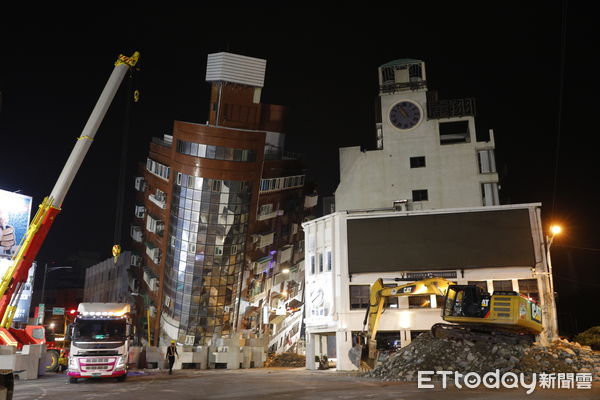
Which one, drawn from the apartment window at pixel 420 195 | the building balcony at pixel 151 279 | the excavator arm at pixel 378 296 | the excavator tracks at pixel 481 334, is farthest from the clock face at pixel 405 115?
the building balcony at pixel 151 279

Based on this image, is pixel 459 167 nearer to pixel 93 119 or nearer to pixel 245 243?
pixel 245 243

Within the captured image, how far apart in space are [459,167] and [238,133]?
23.9 meters

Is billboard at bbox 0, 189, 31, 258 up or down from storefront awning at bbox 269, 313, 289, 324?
up

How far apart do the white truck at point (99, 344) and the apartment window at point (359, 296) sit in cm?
1871

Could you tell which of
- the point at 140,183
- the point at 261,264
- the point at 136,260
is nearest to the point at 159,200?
the point at 140,183

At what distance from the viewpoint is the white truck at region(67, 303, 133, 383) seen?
936 inches

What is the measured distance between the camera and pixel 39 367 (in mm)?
30766

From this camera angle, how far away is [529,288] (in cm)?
3769

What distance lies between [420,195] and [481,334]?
2609 centimetres

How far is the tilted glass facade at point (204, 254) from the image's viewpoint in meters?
58.3

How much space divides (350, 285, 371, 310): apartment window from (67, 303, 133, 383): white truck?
18.7m

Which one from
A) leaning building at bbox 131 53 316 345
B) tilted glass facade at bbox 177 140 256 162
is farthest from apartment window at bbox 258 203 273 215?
tilted glass facade at bbox 177 140 256 162

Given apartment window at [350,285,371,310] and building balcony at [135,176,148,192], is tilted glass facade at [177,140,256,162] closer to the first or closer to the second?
building balcony at [135,176,148,192]

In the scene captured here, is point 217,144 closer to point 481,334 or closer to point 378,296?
point 378,296
